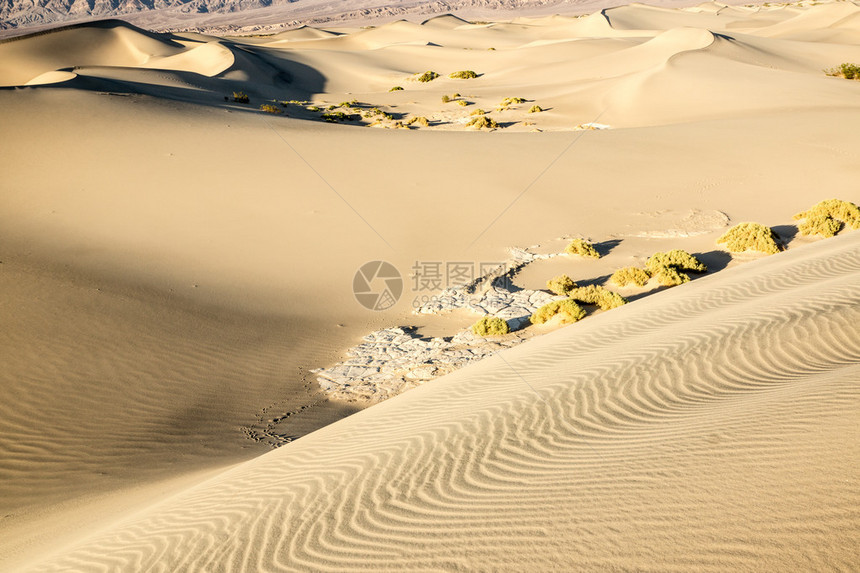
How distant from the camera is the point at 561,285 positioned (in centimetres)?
1082

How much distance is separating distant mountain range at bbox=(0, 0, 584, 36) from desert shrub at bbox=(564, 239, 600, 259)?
4980 inches

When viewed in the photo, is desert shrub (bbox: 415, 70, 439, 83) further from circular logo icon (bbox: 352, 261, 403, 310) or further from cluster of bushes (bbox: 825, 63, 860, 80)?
circular logo icon (bbox: 352, 261, 403, 310)

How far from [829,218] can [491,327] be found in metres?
9.03

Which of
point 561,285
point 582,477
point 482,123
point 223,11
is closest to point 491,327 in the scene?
point 561,285

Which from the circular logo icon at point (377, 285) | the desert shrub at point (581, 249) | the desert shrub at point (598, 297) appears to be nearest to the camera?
the desert shrub at point (598, 297)

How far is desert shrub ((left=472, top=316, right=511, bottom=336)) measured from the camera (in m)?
9.68

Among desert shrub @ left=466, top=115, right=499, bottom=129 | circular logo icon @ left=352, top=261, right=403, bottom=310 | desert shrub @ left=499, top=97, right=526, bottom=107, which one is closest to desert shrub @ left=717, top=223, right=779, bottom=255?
circular logo icon @ left=352, top=261, right=403, bottom=310

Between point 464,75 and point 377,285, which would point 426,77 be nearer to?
point 464,75

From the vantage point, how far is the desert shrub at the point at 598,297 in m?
10.2

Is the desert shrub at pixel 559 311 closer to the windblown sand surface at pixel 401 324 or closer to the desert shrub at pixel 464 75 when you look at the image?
the windblown sand surface at pixel 401 324

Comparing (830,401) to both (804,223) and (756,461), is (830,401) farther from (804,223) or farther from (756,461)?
(804,223)

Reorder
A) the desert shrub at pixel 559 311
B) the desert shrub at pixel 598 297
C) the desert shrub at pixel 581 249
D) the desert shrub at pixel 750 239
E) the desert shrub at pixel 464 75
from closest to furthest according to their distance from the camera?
the desert shrub at pixel 559 311
the desert shrub at pixel 598 297
the desert shrub at pixel 750 239
the desert shrub at pixel 581 249
the desert shrub at pixel 464 75

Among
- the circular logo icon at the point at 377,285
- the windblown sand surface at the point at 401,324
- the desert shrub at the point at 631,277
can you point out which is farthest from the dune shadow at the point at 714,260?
the circular logo icon at the point at 377,285

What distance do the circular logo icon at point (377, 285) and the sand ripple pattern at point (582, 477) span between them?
4813 millimetres
